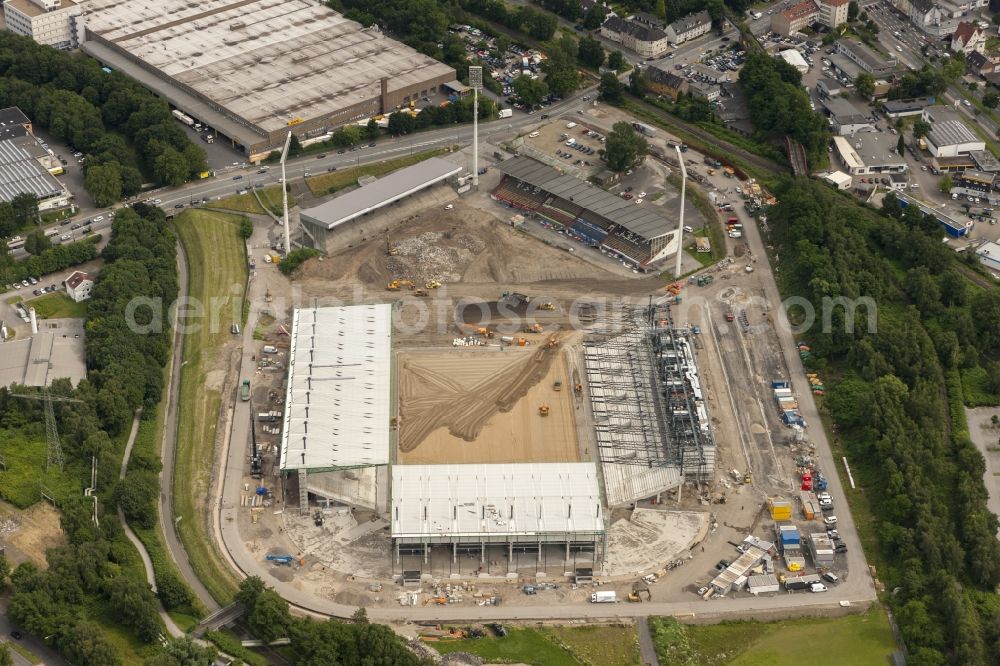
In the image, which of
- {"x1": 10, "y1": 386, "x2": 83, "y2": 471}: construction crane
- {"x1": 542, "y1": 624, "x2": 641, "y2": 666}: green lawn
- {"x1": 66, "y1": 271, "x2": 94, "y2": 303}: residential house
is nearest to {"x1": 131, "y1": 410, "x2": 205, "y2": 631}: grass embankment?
{"x1": 10, "y1": 386, "x2": 83, "y2": 471}: construction crane

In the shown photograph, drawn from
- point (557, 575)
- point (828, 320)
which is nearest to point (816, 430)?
point (828, 320)

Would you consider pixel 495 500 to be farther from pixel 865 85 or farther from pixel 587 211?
pixel 865 85

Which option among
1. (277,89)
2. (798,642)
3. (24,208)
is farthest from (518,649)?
(277,89)

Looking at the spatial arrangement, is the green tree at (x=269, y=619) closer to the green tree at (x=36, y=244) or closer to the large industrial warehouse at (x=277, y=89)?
the green tree at (x=36, y=244)

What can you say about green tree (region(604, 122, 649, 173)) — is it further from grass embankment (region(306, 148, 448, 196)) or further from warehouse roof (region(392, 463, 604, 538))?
warehouse roof (region(392, 463, 604, 538))

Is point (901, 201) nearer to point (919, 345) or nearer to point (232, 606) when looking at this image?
point (919, 345)
